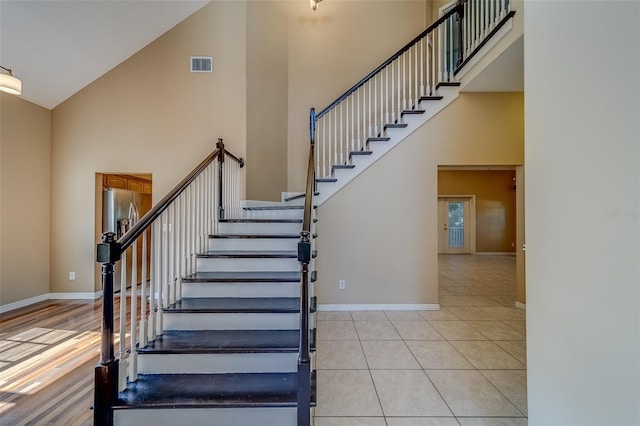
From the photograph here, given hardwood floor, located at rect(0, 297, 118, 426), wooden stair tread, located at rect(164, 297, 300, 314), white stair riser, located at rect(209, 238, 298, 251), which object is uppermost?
white stair riser, located at rect(209, 238, 298, 251)

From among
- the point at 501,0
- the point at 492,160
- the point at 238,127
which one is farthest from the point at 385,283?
the point at 501,0

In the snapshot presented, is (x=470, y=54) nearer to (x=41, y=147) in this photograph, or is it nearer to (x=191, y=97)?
(x=191, y=97)

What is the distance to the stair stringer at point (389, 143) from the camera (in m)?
3.96

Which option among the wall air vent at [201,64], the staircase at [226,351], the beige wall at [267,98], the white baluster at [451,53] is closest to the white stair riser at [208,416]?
the staircase at [226,351]

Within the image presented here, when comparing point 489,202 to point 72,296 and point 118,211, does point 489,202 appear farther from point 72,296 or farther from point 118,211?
point 72,296

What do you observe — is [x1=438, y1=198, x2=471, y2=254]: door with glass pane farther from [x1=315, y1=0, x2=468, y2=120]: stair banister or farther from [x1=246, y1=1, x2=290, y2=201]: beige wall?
[x1=246, y1=1, x2=290, y2=201]: beige wall

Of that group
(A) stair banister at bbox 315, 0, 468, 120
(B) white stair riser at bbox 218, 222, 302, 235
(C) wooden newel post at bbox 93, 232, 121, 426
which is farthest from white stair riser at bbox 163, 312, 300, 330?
(A) stair banister at bbox 315, 0, 468, 120

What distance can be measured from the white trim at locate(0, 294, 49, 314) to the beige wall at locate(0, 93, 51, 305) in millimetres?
42

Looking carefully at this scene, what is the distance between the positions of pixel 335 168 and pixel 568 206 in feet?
9.47

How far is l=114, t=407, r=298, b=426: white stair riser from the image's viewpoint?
1.72 meters

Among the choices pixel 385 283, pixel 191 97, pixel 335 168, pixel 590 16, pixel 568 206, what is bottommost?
pixel 385 283

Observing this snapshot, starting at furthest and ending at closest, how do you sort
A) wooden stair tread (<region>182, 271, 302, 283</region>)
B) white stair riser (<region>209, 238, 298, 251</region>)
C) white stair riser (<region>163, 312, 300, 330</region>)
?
1. white stair riser (<region>209, 238, 298, 251</region>)
2. wooden stair tread (<region>182, 271, 302, 283</region>)
3. white stair riser (<region>163, 312, 300, 330</region>)

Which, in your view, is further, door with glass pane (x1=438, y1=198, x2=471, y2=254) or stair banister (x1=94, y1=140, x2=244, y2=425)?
door with glass pane (x1=438, y1=198, x2=471, y2=254)

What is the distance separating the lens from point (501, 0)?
3156 millimetres
